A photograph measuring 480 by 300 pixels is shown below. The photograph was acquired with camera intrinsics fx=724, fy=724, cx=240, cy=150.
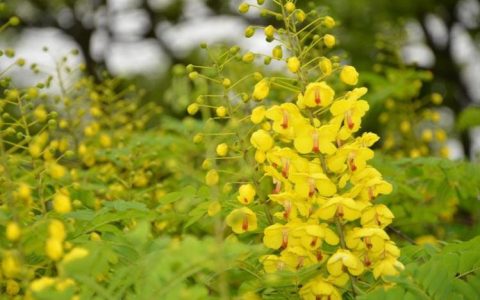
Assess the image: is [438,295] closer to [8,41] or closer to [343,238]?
[343,238]

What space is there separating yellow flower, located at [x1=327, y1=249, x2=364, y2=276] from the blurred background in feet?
24.2

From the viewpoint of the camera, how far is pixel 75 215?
2412 millimetres

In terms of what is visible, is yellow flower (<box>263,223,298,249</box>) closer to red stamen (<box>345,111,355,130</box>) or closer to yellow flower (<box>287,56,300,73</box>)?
red stamen (<box>345,111,355,130</box>)

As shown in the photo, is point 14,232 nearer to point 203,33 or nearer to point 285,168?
point 285,168

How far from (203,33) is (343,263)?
9.28 m

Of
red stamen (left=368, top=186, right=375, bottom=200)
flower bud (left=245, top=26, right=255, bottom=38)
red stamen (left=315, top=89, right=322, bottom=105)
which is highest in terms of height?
flower bud (left=245, top=26, right=255, bottom=38)

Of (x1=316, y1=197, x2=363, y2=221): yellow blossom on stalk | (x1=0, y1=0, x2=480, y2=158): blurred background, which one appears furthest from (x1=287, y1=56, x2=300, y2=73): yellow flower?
(x1=0, y1=0, x2=480, y2=158): blurred background

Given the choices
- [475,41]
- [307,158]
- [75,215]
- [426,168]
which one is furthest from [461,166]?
[475,41]

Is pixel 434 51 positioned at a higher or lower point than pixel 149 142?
lower

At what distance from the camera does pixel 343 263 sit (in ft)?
7.08

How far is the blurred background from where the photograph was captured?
32.8 feet

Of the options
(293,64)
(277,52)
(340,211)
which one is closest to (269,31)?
(277,52)

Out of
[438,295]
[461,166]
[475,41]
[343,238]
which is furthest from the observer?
[475,41]

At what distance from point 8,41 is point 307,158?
27.1 ft
